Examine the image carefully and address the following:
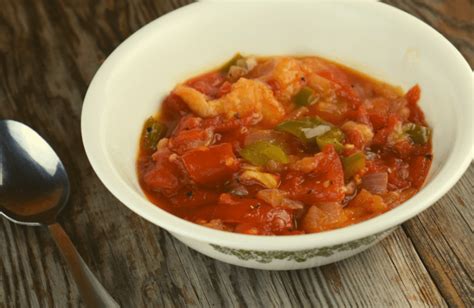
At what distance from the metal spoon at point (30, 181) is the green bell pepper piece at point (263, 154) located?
80cm

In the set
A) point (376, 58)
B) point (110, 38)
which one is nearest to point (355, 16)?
point (376, 58)

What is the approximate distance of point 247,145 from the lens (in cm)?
292

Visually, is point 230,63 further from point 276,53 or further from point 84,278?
point 84,278

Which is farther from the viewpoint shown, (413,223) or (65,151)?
(65,151)

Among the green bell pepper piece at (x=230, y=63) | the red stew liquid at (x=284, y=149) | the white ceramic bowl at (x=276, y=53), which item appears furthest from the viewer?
the green bell pepper piece at (x=230, y=63)

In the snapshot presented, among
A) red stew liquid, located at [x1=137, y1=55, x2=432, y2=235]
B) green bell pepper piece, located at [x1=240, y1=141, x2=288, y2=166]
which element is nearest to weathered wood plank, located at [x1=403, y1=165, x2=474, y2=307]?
red stew liquid, located at [x1=137, y1=55, x2=432, y2=235]

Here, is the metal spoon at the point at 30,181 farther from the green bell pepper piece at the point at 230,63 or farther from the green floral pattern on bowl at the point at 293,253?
the green bell pepper piece at the point at 230,63

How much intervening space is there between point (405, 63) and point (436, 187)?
0.97 meters

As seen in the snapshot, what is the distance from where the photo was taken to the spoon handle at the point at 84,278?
2725mm

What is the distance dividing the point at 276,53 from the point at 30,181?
132 centimetres

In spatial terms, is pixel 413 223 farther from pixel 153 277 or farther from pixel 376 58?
pixel 153 277

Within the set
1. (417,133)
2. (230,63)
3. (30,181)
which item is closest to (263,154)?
(417,133)

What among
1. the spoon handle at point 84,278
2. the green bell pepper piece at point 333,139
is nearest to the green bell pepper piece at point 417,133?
the green bell pepper piece at point 333,139

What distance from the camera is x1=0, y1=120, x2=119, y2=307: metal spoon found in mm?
3043
